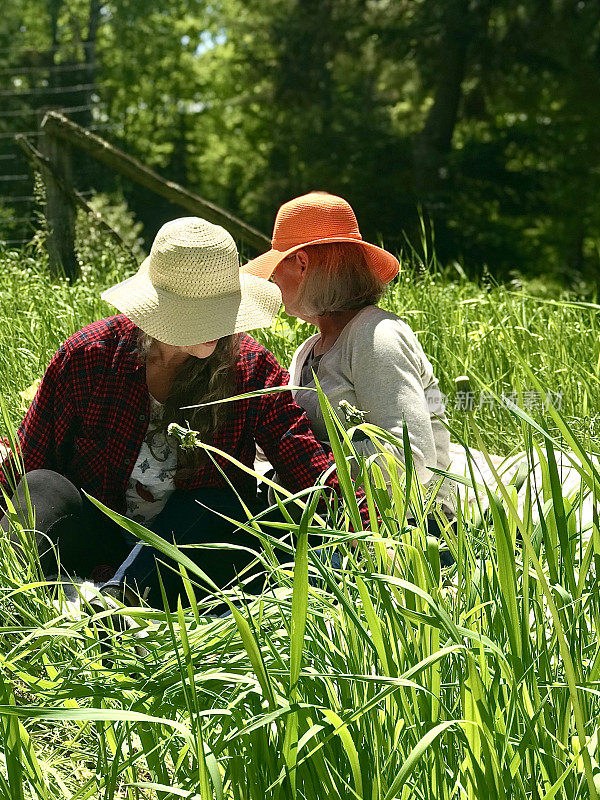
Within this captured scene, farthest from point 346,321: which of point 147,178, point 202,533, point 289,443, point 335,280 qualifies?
point 147,178

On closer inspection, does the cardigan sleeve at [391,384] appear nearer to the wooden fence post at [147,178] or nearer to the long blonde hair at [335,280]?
the long blonde hair at [335,280]

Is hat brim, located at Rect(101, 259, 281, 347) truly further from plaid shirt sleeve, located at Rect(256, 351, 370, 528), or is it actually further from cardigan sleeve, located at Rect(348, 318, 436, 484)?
cardigan sleeve, located at Rect(348, 318, 436, 484)

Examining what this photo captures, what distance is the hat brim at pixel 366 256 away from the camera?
8.67ft

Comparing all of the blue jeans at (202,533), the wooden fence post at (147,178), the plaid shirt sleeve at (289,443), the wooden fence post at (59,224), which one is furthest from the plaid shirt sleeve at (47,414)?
the wooden fence post at (59,224)

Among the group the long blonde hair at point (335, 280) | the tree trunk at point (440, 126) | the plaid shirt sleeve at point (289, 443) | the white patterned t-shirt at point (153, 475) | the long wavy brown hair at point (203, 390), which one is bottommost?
the tree trunk at point (440, 126)

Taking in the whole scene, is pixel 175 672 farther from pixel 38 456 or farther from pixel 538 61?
pixel 538 61

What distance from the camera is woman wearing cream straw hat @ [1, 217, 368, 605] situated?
2.21 metres

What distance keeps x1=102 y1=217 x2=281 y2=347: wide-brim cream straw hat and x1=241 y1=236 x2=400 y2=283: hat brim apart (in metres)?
0.37

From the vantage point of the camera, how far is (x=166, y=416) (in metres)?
2.31

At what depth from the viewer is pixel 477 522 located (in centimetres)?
145

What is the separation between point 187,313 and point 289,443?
0.39m

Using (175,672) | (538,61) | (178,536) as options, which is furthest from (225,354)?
(538,61)

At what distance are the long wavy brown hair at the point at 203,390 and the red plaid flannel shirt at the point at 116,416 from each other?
0.12 feet

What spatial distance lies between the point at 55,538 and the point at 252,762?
1.20 meters
